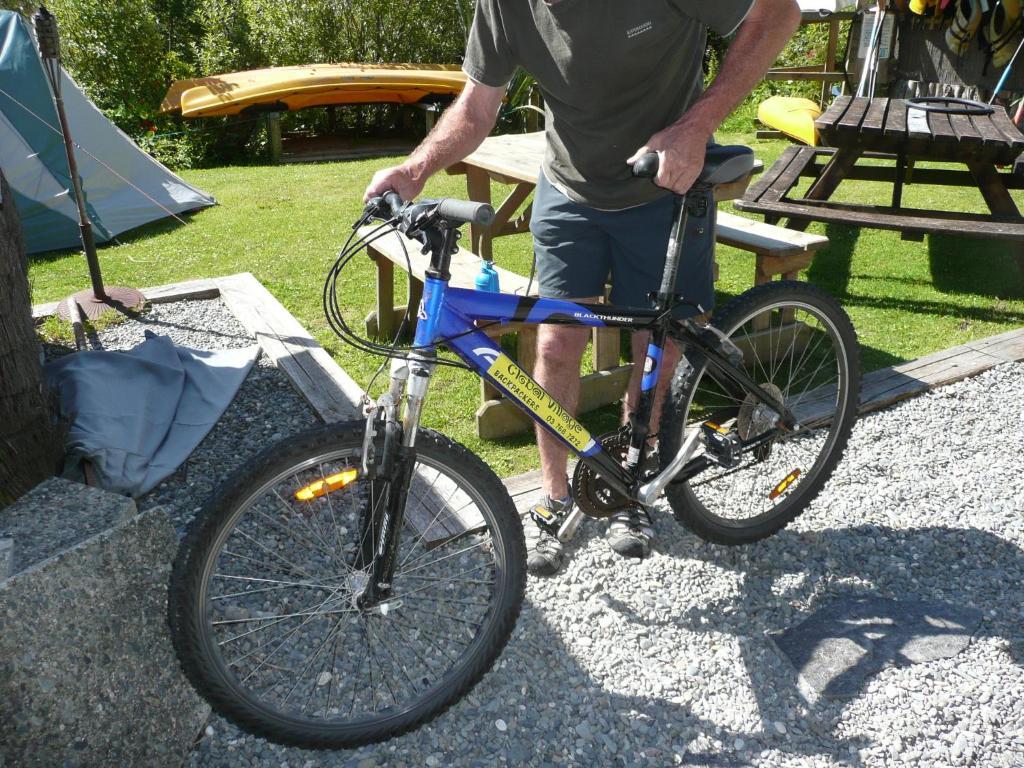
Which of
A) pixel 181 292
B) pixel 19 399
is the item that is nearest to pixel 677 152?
pixel 19 399

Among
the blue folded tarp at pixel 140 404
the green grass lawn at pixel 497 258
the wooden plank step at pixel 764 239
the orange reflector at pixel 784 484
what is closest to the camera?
the orange reflector at pixel 784 484

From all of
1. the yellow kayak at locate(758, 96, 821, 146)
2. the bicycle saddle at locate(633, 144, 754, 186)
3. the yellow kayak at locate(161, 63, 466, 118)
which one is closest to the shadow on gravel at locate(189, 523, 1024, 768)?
the bicycle saddle at locate(633, 144, 754, 186)

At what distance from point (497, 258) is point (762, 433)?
359cm

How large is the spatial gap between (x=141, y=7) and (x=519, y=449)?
9857 millimetres

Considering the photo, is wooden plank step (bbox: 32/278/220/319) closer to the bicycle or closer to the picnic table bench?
the picnic table bench

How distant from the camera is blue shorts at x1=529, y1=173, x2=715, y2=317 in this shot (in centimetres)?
256

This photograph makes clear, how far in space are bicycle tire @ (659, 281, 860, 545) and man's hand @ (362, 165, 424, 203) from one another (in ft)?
3.09

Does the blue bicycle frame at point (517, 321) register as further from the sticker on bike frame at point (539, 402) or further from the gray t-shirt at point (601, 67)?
the gray t-shirt at point (601, 67)

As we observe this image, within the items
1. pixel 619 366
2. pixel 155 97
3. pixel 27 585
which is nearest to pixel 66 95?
pixel 155 97

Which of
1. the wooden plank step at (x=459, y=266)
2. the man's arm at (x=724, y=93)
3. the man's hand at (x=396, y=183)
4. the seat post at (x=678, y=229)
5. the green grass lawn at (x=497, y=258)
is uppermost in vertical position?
the man's arm at (x=724, y=93)

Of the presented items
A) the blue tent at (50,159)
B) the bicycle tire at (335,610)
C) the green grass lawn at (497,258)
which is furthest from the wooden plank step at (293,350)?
the blue tent at (50,159)

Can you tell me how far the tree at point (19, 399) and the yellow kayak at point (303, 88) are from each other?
745cm

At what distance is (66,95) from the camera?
677 cm

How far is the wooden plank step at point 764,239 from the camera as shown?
4.08 metres
